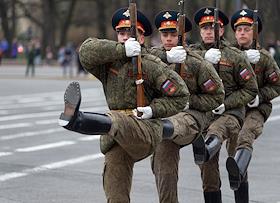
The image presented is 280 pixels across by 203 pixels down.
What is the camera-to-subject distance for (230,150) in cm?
911

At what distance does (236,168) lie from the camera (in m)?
8.27

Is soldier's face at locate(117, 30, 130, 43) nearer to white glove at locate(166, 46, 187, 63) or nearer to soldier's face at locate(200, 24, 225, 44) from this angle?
white glove at locate(166, 46, 187, 63)

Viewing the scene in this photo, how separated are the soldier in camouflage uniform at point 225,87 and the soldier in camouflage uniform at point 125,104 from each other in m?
1.57

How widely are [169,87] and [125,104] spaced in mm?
395

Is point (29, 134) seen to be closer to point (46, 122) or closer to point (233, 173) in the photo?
point (46, 122)

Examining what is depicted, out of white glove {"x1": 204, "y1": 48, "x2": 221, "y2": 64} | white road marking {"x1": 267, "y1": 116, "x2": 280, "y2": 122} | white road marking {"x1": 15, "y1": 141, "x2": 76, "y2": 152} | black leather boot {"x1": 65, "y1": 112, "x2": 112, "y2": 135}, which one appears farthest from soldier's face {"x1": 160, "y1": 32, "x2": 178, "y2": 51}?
white road marking {"x1": 267, "y1": 116, "x2": 280, "y2": 122}

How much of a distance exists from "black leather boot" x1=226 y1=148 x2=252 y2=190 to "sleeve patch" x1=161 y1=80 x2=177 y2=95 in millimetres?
1513

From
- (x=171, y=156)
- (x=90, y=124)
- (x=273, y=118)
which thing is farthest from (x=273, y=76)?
(x=273, y=118)

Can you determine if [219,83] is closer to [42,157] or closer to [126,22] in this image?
[126,22]

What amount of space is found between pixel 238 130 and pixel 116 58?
7.72 feet

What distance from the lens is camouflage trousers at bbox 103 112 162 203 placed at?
6.76m

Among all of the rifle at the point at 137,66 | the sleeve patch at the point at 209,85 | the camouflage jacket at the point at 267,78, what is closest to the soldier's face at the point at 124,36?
the rifle at the point at 137,66

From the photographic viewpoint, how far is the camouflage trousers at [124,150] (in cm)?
676

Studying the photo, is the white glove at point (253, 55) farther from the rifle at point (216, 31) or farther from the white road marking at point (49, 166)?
the white road marking at point (49, 166)
